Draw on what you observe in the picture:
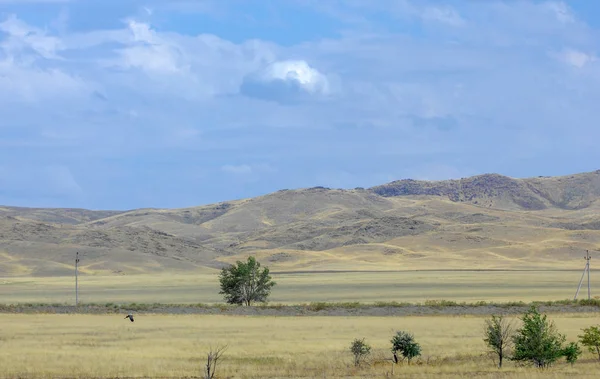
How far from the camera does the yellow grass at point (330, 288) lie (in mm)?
87812

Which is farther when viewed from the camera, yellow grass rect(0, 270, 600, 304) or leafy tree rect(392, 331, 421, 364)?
yellow grass rect(0, 270, 600, 304)

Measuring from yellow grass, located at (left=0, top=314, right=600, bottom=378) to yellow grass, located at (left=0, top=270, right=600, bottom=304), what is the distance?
79.1ft

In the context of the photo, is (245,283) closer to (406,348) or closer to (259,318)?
(259,318)

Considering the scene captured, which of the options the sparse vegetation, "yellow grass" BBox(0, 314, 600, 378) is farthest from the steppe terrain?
the sparse vegetation

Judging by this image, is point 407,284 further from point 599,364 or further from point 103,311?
point 599,364

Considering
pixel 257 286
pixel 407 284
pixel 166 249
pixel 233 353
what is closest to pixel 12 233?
pixel 166 249

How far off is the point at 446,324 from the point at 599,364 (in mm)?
21426

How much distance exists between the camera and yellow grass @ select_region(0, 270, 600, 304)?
8781cm

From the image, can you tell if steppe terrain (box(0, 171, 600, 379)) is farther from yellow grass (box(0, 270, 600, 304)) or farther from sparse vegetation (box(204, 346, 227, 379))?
sparse vegetation (box(204, 346, 227, 379))

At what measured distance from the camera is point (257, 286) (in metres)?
78.4

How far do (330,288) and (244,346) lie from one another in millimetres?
61906

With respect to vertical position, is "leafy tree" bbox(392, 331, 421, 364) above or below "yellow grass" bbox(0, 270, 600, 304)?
below

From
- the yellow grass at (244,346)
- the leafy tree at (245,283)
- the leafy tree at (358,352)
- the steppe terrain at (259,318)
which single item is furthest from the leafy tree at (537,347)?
the leafy tree at (245,283)

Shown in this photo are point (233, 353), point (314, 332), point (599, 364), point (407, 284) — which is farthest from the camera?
point (407, 284)
